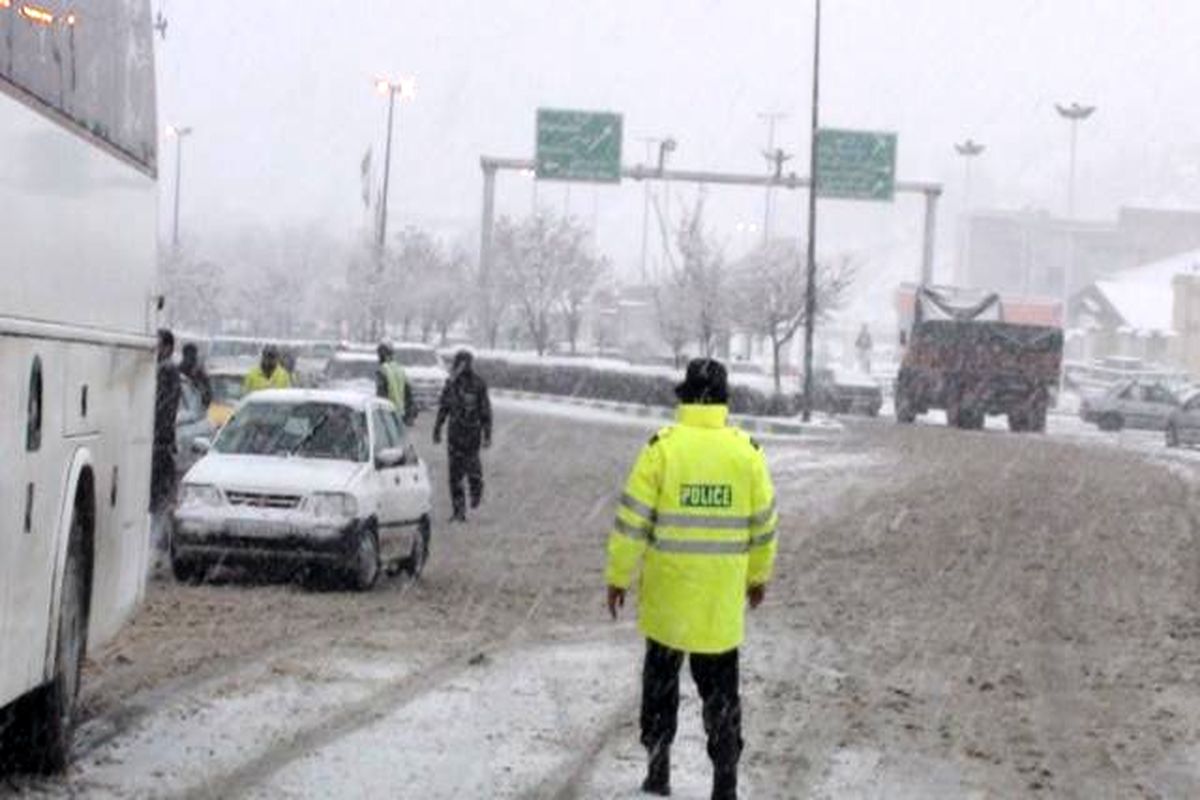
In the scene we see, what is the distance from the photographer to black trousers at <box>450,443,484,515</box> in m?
26.6

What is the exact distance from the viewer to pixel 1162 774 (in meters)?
11.5

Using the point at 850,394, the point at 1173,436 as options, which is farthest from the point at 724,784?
the point at 850,394

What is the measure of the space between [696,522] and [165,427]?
33.3 ft

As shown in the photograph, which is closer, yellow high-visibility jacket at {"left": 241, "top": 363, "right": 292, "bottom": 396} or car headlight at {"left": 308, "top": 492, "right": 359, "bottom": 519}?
car headlight at {"left": 308, "top": 492, "right": 359, "bottom": 519}

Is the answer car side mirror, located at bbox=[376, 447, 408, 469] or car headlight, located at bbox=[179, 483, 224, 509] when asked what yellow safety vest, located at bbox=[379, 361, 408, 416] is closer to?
car side mirror, located at bbox=[376, 447, 408, 469]

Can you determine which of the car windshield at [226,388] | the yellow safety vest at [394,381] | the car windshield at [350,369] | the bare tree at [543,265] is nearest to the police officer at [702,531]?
the yellow safety vest at [394,381]

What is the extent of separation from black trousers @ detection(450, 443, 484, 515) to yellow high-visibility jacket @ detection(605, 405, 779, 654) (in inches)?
658

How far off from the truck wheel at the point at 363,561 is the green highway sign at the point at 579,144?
3897 centimetres

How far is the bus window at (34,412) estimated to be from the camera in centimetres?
895

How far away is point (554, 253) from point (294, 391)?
7872 cm

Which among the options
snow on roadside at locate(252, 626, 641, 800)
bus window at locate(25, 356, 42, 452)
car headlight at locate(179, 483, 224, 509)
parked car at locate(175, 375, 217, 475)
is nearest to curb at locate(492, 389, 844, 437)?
parked car at locate(175, 375, 217, 475)

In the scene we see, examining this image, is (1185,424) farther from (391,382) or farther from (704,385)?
(704,385)

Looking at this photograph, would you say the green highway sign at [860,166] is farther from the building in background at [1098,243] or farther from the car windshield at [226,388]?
the building in background at [1098,243]

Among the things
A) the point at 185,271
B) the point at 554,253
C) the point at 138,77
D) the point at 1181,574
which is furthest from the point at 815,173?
→ the point at 185,271
